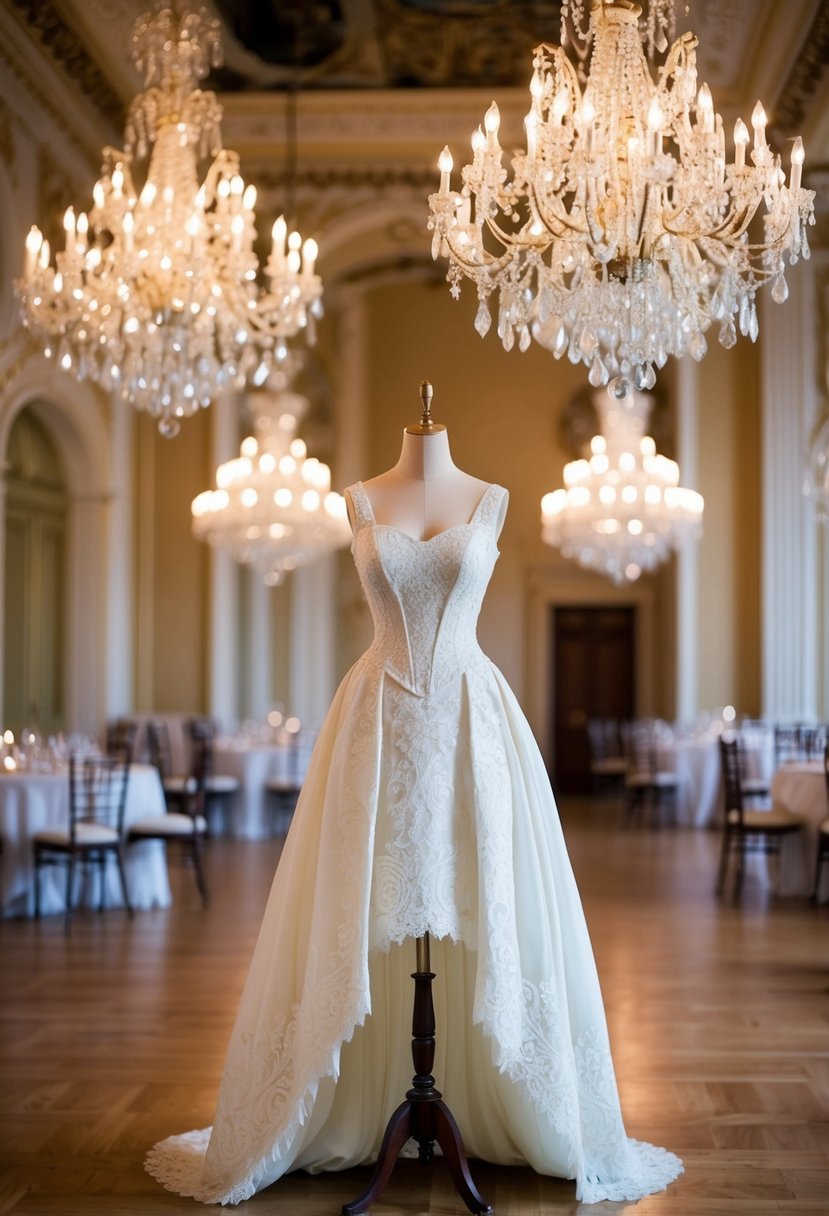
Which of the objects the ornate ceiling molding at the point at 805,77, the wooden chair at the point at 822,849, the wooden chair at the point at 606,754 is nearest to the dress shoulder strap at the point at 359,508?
the wooden chair at the point at 822,849

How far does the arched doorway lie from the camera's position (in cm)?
1084

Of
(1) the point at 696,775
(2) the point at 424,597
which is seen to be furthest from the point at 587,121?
(1) the point at 696,775

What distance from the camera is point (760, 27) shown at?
1043 centimetres

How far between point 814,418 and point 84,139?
271 inches

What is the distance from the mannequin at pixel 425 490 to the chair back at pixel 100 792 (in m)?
4.41

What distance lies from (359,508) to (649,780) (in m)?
9.12

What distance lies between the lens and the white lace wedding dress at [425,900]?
10.3 feet

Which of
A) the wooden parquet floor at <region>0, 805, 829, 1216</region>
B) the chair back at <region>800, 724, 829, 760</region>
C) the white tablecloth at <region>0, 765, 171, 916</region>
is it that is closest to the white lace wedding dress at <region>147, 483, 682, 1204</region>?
the wooden parquet floor at <region>0, 805, 829, 1216</region>

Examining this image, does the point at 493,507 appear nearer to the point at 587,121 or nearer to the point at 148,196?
the point at 587,121

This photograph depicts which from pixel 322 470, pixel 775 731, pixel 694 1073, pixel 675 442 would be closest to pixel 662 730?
pixel 775 731

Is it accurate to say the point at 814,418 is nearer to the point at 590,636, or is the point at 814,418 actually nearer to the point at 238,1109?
the point at 590,636

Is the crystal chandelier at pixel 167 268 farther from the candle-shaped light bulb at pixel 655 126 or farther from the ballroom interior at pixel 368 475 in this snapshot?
the candle-shaped light bulb at pixel 655 126

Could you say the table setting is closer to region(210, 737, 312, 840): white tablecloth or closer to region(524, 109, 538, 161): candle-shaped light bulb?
region(210, 737, 312, 840): white tablecloth

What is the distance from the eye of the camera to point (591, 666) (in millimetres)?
16016
